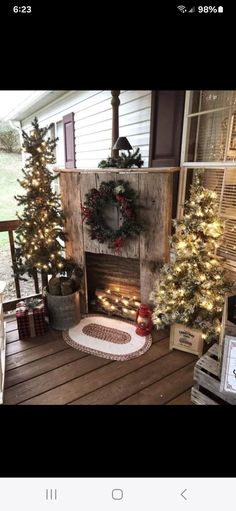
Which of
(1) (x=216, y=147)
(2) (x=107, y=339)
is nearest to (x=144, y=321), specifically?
(2) (x=107, y=339)

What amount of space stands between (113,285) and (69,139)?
2245 mm

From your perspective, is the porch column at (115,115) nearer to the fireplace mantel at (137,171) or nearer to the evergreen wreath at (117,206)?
the fireplace mantel at (137,171)

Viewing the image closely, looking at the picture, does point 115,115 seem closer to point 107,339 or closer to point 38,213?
point 38,213

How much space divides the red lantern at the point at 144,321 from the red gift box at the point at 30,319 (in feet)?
2.49

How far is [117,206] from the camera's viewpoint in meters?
2.04

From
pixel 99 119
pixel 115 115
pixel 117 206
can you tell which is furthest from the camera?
pixel 99 119

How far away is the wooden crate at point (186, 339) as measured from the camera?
1.89m

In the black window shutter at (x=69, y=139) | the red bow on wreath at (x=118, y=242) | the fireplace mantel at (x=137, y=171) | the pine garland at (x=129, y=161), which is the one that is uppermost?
the black window shutter at (x=69, y=139)

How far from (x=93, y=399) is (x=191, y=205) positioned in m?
1.30
